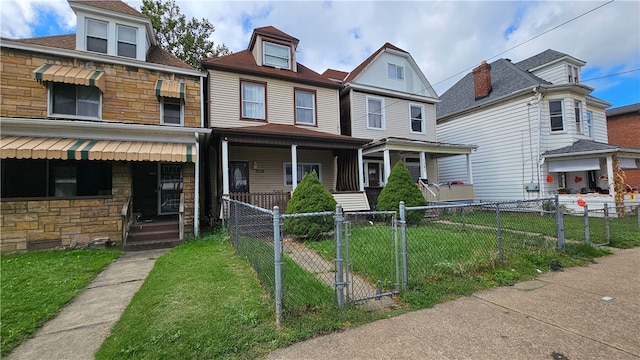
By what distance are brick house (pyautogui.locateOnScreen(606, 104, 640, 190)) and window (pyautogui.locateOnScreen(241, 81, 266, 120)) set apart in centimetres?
2755

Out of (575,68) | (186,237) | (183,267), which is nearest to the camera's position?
(183,267)

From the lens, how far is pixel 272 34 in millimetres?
12234

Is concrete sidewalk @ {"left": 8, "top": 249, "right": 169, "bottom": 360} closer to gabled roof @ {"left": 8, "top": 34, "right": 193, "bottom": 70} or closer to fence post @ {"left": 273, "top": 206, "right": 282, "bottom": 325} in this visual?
fence post @ {"left": 273, "top": 206, "right": 282, "bottom": 325}

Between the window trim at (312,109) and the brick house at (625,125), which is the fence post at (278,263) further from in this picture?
the brick house at (625,125)

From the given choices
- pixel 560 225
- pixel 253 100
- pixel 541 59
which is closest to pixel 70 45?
pixel 253 100

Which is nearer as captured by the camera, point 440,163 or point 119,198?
point 119,198

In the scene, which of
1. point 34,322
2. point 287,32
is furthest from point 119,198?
point 287,32

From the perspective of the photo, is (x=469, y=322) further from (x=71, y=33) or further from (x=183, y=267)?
(x=71, y=33)

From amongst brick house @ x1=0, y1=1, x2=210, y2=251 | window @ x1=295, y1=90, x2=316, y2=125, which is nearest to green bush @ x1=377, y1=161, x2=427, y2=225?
window @ x1=295, y1=90, x2=316, y2=125

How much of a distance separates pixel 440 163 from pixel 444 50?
817cm

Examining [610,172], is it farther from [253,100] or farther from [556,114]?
[253,100]

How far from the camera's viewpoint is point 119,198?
7945 mm

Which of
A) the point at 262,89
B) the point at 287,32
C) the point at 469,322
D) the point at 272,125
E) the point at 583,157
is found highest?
the point at 287,32

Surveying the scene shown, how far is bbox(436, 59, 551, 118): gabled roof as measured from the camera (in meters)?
14.9
